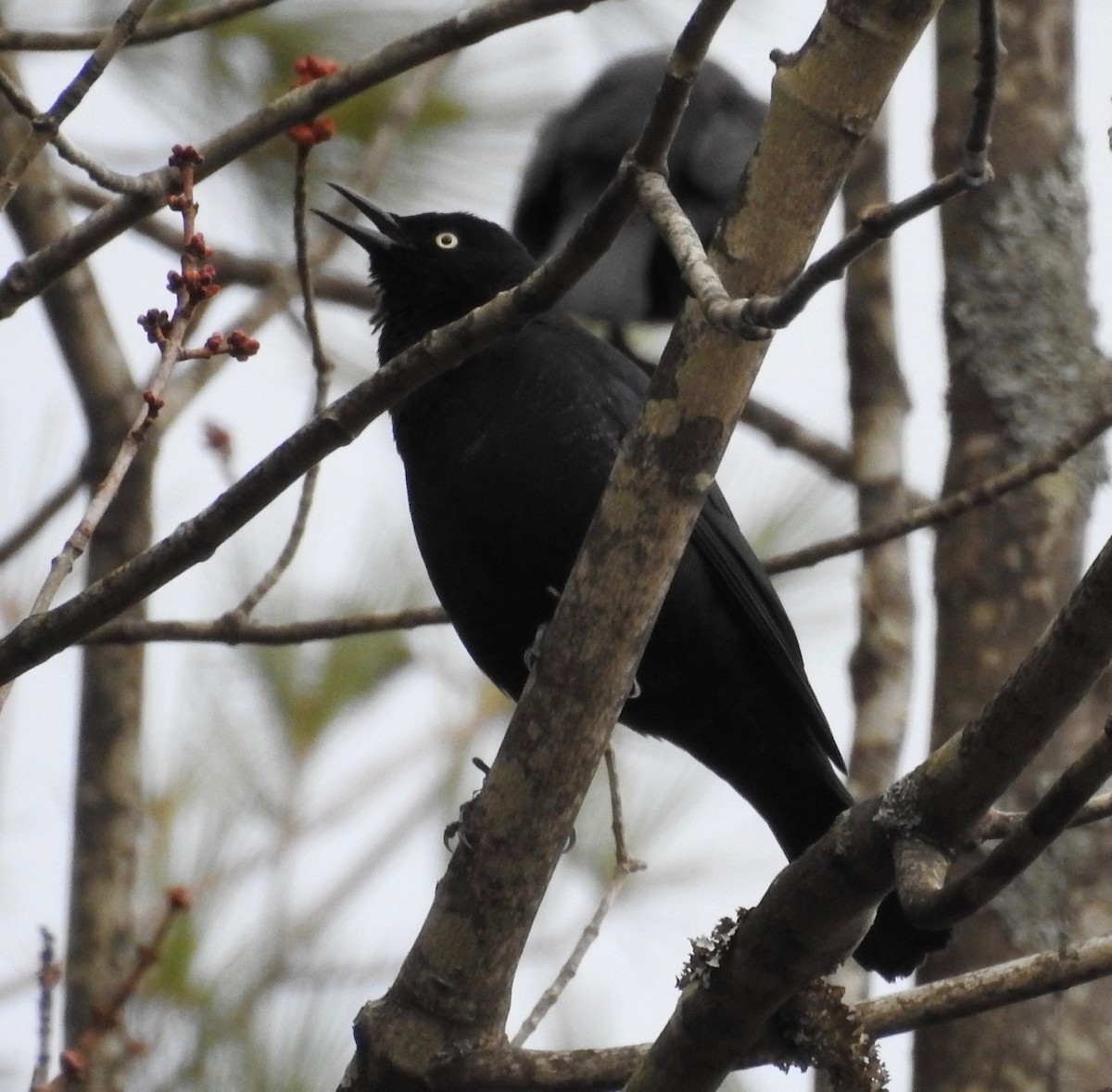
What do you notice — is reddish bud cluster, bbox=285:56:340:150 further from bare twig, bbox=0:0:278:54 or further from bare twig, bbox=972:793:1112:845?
bare twig, bbox=972:793:1112:845

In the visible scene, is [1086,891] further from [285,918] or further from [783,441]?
[285,918]

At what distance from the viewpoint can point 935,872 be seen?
6.11 feet

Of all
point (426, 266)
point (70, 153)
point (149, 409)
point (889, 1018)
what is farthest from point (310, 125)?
point (889, 1018)

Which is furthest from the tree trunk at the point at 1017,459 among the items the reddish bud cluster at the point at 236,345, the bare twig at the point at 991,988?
the reddish bud cluster at the point at 236,345

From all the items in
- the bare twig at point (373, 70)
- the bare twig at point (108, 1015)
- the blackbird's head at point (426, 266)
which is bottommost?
the bare twig at point (108, 1015)

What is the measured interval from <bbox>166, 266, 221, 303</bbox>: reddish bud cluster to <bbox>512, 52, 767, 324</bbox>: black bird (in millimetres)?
2224

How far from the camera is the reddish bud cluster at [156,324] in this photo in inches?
88.0

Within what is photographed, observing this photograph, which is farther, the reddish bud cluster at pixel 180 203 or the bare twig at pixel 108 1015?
the bare twig at pixel 108 1015

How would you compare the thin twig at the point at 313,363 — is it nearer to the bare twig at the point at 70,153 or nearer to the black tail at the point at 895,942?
the bare twig at the point at 70,153

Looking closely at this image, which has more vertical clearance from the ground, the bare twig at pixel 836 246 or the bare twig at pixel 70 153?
the bare twig at pixel 70 153

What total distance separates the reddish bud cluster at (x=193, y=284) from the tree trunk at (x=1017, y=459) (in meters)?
1.94

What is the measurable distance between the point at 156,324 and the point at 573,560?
3.88ft

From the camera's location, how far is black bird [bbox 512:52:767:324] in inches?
173

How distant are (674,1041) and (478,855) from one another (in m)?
0.37
